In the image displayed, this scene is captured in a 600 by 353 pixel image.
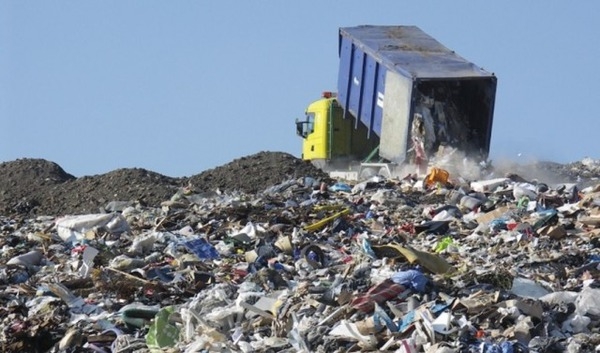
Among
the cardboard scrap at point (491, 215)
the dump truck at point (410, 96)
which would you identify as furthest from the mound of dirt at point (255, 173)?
the cardboard scrap at point (491, 215)

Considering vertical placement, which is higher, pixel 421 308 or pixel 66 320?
pixel 421 308

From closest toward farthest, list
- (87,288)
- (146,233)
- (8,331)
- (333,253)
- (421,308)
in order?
1. (421,308)
2. (8,331)
3. (87,288)
4. (333,253)
5. (146,233)

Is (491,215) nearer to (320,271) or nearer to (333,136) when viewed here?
(320,271)

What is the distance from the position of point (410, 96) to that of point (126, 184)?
15.4ft

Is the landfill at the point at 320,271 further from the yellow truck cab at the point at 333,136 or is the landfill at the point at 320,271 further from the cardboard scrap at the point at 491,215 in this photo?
the yellow truck cab at the point at 333,136

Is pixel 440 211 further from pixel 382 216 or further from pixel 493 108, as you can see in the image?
pixel 493 108

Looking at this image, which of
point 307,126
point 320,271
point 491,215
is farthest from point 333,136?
point 320,271

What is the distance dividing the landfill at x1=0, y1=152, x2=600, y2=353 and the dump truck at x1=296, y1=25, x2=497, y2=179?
1.97 feet

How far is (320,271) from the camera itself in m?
10.5

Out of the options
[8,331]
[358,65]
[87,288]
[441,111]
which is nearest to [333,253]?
[87,288]

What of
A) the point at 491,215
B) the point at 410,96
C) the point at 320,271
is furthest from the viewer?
the point at 410,96

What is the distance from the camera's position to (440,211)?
46.5 feet

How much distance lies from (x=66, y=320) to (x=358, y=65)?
35.1ft

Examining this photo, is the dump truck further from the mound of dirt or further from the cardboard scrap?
the cardboard scrap
